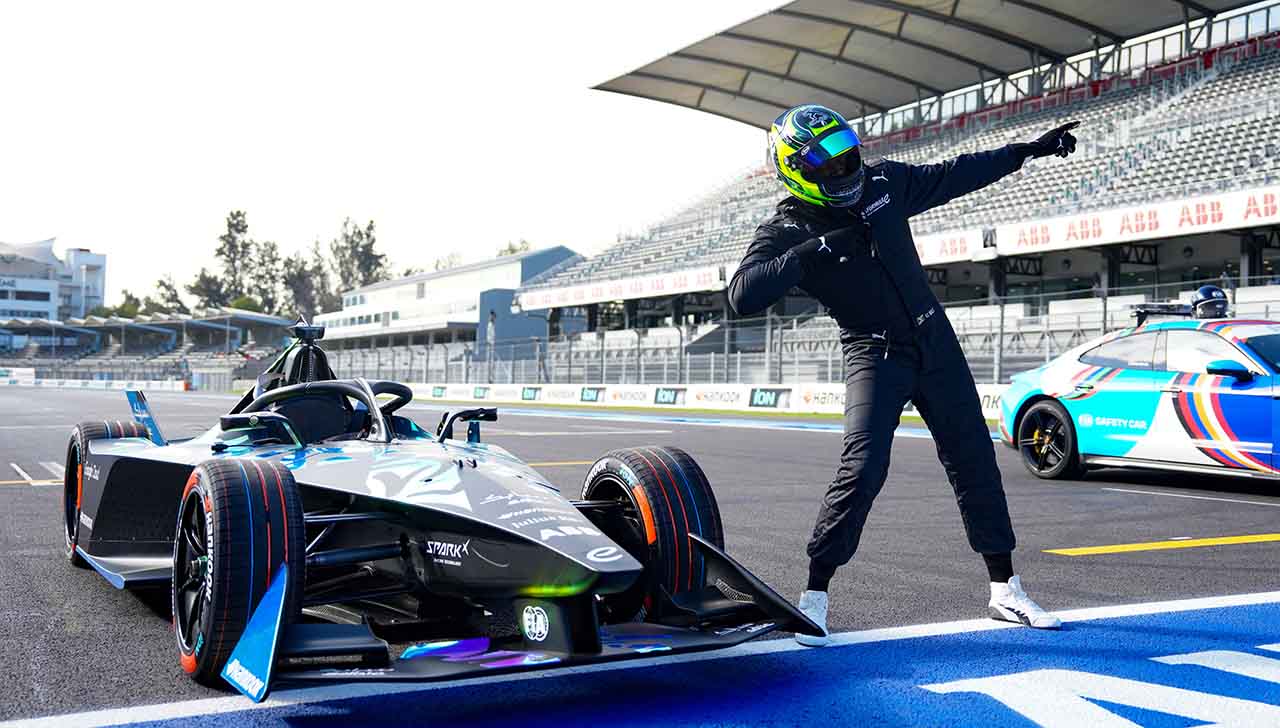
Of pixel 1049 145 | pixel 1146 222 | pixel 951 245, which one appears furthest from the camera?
pixel 951 245

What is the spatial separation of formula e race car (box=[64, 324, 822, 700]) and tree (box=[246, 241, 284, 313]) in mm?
136919

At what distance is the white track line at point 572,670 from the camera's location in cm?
347

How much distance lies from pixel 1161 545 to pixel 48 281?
160 metres

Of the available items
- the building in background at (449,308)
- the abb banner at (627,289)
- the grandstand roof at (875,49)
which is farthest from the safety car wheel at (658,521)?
the building in background at (449,308)

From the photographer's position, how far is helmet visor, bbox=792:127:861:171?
454cm

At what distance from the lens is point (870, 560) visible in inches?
249

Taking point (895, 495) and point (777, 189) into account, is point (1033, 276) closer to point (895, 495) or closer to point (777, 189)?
point (777, 189)

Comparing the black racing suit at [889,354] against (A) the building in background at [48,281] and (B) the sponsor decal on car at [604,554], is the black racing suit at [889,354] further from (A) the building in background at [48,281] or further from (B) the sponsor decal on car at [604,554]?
(A) the building in background at [48,281]

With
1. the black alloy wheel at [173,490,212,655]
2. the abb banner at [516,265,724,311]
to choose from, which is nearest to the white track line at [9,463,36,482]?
the black alloy wheel at [173,490,212,655]

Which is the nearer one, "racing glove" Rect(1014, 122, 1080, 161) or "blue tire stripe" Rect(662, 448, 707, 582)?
"blue tire stripe" Rect(662, 448, 707, 582)

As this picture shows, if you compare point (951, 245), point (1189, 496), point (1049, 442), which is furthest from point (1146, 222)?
point (1189, 496)

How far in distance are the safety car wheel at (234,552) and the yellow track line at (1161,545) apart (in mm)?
4489

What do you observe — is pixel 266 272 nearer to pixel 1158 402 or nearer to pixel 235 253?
pixel 235 253

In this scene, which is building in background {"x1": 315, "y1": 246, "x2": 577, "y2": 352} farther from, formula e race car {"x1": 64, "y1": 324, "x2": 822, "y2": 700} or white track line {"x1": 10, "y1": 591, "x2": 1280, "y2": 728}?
formula e race car {"x1": 64, "y1": 324, "x2": 822, "y2": 700}
